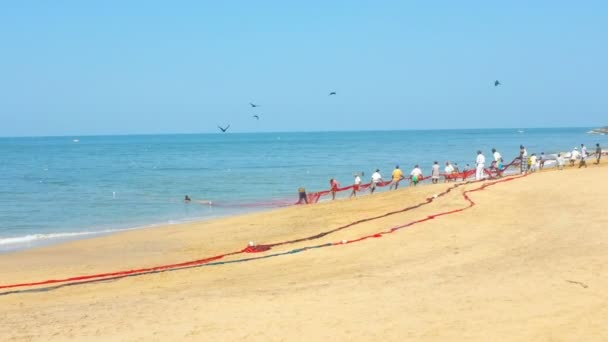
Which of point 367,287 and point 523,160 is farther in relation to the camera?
point 523,160

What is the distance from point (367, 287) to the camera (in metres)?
10.3

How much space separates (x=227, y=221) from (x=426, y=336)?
15.5m

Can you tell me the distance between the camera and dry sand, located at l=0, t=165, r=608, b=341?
323 inches

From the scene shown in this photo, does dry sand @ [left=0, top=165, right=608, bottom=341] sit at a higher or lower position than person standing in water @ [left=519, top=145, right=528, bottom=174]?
lower

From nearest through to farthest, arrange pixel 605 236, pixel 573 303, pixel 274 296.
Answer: pixel 573 303 → pixel 274 296 → pixel 605 236

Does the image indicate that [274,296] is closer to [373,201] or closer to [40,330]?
[40,330]

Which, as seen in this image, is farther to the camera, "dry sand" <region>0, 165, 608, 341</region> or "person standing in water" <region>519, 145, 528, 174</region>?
"person standing in water" <region>519, 145, 528, 174</region>

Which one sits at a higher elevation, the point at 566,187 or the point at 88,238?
the point at 566,187

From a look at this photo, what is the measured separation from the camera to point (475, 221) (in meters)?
16.0

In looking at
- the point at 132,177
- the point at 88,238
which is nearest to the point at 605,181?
the point at 88,238

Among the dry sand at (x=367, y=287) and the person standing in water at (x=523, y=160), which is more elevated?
the person standing in water at (x=523, y=160)

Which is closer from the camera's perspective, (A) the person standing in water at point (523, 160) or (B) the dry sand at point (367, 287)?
(B) the dry sand at point (367, 287)

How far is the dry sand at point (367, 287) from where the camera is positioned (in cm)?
821

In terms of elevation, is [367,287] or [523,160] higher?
[523,160]
